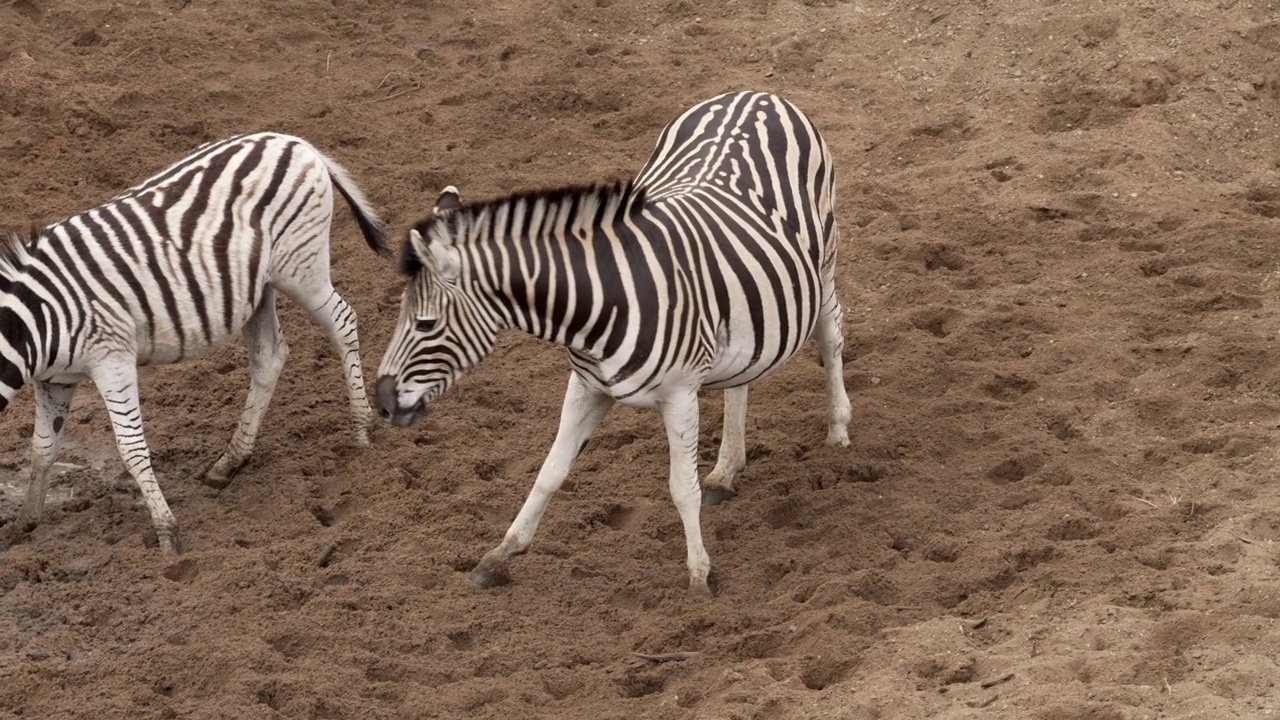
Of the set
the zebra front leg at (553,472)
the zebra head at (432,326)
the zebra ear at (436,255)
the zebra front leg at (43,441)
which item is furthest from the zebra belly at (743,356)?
the zebra front leg at (43,441)

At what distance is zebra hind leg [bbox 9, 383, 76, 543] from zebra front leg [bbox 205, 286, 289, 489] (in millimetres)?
808

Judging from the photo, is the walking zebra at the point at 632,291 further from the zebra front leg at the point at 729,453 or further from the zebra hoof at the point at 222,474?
the zebra hoof at the point at 222,474

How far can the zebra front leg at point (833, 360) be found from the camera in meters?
7.21

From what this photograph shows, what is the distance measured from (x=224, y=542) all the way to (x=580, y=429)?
1.93 metres

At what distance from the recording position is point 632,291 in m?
5.75

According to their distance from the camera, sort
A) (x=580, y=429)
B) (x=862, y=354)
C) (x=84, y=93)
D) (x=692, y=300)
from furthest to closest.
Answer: (x=84, y=93) → (x=862, y=354) → (x=580, y=429) → (x=692, y=300)

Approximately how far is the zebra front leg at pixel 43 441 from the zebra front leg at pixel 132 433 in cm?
30

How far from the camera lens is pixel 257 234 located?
708 cm

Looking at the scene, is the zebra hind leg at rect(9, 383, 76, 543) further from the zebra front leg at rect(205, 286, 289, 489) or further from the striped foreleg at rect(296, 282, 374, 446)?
the striped foreleg at rect(296, 282, 374, 446)

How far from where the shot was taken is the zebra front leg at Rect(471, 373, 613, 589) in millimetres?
6223

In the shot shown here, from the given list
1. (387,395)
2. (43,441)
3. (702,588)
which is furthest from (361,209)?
(702,588)

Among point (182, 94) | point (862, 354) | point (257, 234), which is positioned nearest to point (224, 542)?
point (257, 234)

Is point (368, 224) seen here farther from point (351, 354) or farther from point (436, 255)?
point (436, 255)

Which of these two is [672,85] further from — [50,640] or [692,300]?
[50,640]
